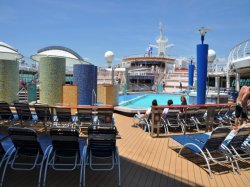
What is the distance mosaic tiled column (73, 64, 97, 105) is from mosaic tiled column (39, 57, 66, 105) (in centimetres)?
67

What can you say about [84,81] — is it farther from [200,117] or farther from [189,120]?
[200,117]

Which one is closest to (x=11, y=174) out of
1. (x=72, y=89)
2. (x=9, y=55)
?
(x=72, y=89)

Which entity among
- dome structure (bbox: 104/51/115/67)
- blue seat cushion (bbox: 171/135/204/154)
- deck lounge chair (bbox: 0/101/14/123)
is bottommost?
blue seat cushion (bbox: 171/135/204/154)

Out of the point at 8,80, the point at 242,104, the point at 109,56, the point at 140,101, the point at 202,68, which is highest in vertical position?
the point at 109,56

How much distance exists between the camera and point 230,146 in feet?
15.2

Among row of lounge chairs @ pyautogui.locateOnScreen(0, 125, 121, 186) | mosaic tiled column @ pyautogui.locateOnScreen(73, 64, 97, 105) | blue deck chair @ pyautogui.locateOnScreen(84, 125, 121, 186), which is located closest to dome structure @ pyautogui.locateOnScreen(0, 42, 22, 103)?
mosaic tiled column @ pyautogui.locateOnScreen(73, 64, 97, 105)

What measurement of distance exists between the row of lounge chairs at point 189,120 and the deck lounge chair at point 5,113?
11.4ft

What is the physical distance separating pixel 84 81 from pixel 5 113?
3963 millimetres

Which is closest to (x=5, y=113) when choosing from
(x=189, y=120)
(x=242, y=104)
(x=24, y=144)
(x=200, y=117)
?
(x=24, y=144)

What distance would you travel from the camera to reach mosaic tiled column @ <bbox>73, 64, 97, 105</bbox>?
10.5 m

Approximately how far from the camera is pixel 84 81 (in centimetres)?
1054

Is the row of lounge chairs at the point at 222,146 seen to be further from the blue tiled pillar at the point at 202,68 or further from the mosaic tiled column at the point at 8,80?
the mosaic tiled column at the point at 8,80

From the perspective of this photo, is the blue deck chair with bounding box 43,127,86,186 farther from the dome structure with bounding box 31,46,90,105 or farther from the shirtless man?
the dome structure with bounding box 31,46,90,105

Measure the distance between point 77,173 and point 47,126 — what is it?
3104mm
